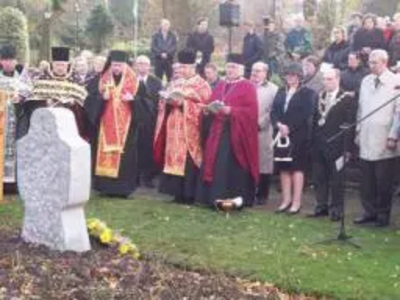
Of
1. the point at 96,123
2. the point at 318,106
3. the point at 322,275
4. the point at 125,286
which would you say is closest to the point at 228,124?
the point at 318,106

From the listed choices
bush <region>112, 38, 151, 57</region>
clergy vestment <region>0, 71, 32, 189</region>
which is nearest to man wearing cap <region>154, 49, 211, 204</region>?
clergy vestment <region>0, 71, 32, 189</region>

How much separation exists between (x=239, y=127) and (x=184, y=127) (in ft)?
3.01

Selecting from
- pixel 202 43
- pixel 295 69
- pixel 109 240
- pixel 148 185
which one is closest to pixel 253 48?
pixel 202 43

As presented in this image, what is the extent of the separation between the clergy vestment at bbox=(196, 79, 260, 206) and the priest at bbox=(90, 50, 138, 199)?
1322 millimetres

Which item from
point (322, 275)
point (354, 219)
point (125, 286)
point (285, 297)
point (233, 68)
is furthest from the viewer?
point (233, 68)

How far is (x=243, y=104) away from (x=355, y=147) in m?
1.82

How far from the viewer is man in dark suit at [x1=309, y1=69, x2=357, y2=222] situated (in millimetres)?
11430

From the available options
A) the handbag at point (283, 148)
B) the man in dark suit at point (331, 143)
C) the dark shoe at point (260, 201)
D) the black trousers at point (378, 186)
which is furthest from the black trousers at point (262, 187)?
the black trousers at point (378, 186)

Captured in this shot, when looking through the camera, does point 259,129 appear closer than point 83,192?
No

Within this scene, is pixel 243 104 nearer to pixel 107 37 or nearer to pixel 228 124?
pixel 228 124

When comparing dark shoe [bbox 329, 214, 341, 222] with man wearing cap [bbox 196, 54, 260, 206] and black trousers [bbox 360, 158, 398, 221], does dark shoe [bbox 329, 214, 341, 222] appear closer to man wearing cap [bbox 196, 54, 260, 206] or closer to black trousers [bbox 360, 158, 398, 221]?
black trousers [bbox 360, 158, 398, 221]

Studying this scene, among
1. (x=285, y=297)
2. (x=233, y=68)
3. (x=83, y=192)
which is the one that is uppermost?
(x=233, y=68)

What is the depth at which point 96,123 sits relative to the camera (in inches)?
518

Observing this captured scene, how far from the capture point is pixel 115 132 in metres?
13.1
